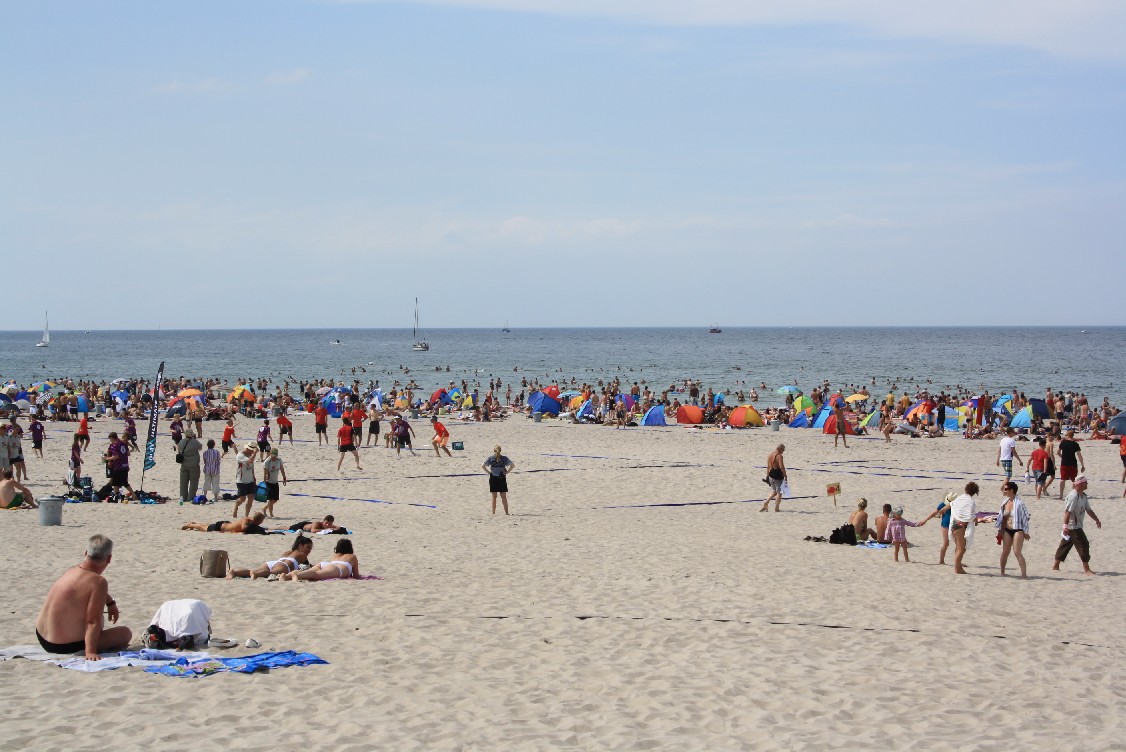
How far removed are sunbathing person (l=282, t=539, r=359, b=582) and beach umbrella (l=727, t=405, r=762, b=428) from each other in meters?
24.9

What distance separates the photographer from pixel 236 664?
7207 millimetres

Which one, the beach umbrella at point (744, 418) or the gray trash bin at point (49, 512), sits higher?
the beach umbrella at point (744, 418)

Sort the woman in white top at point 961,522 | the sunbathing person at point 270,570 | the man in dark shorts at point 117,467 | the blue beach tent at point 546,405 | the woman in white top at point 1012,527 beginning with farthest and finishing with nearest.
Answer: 1. the blue beach tent at point 546,405
2. the man in dark shorts at point 117,467
3. the woman in white top at point 961,522
4. the woman in white top at point 1012,527
5. the sunbathing person at point 270,570

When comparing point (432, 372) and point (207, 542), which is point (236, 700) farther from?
point (432, 372)

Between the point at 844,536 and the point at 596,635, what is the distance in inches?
257

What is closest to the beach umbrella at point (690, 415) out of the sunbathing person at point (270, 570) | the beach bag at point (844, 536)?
the beach bag at point (844, 536)

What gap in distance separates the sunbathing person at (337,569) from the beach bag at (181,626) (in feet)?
8.81

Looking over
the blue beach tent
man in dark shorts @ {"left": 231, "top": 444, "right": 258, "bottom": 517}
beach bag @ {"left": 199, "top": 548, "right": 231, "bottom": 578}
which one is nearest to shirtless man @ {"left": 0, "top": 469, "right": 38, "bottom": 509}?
man in dark shorts @ {"left": 231, "top": 444, "right": 258, "bottom": 517}

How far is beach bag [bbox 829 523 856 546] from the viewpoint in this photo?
13953 millimetres

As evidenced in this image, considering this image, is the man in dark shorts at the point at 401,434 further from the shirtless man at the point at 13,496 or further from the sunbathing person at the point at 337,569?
the sunbathing person at the point at 337,569

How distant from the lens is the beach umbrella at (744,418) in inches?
1342

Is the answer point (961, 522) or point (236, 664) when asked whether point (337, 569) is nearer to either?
point (236, 664)

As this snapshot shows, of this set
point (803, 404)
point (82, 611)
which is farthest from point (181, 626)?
point (803, 404)

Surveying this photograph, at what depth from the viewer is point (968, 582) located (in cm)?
1160
